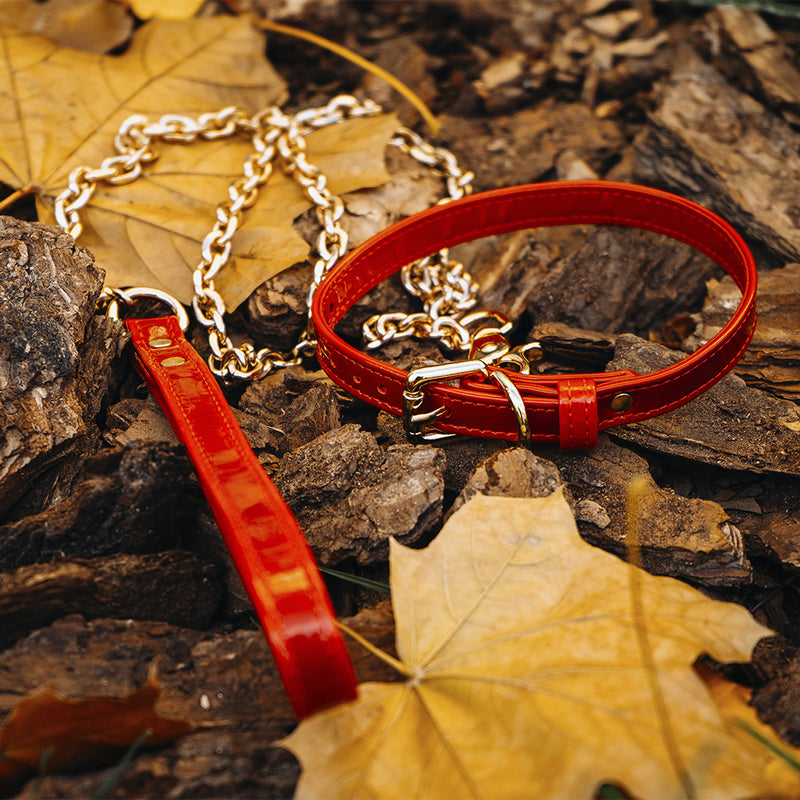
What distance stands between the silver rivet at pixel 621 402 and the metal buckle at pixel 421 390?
421mm

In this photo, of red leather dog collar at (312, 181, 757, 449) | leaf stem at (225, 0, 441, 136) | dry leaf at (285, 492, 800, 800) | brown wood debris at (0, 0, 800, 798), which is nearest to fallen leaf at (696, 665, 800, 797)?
dry leaf at (285, 492, 800, 800)

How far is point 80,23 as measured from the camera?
3.50 meters

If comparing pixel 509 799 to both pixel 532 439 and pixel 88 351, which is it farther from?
pixel 88 351

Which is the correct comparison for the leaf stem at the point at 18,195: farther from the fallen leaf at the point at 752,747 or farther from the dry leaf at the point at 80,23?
the fallen leaf at the point at 752,747

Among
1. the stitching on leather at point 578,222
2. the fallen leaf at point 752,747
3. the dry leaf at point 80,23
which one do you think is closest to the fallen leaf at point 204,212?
the stitching on leather at point 578,222

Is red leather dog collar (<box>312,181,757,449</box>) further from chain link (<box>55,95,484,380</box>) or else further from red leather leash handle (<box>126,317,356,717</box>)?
red leather leash handle (<box>126,317,356,717</box>)

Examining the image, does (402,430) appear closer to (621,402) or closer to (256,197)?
(621,402)

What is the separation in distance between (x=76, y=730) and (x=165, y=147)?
2543 millimetres

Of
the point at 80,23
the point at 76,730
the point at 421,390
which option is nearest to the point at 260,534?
the point at 76,730

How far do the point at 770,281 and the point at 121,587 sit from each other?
103 inches

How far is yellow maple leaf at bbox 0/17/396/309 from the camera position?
284cm

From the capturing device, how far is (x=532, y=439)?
2.34 meters

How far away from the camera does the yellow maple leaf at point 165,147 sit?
2.84 metres

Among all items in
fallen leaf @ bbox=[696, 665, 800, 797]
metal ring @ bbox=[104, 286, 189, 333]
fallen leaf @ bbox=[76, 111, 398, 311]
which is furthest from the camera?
fallen leaf @ bbox=[76, 111, 398, 311]
